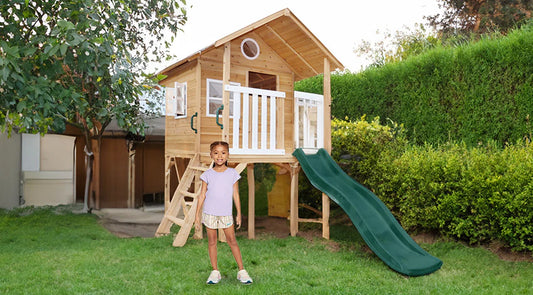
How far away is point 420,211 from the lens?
273 inches

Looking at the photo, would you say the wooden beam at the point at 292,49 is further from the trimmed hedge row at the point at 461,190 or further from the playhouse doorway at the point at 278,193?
the trimmed hedge row at the point at 461,190

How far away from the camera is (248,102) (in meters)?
7.18

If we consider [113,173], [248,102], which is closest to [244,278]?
[248,102]

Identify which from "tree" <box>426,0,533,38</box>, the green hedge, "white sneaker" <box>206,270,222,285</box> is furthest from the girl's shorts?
"tree" <box>426,0,533,38</box>

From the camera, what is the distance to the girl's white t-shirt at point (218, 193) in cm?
464

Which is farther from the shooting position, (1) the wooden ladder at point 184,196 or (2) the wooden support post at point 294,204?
(2) the wooden support post at point 294,204

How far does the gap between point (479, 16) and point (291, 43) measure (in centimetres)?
1405

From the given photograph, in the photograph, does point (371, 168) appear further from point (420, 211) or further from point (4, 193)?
point (4, 193)

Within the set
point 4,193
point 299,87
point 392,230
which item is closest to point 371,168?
point 392,230

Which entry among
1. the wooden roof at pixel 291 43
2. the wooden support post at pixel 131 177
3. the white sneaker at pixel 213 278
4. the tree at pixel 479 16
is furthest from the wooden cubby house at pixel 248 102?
the tree at pixel 479 16

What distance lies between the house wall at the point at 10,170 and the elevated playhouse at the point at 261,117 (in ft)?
19.2

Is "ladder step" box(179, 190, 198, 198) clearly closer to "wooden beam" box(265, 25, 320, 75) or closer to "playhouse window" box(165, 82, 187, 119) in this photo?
"playhouse window" box(165, 82, 187, 119)

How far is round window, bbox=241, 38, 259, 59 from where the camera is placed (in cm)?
833

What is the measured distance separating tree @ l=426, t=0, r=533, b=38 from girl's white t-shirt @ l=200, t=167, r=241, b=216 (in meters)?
15.6
